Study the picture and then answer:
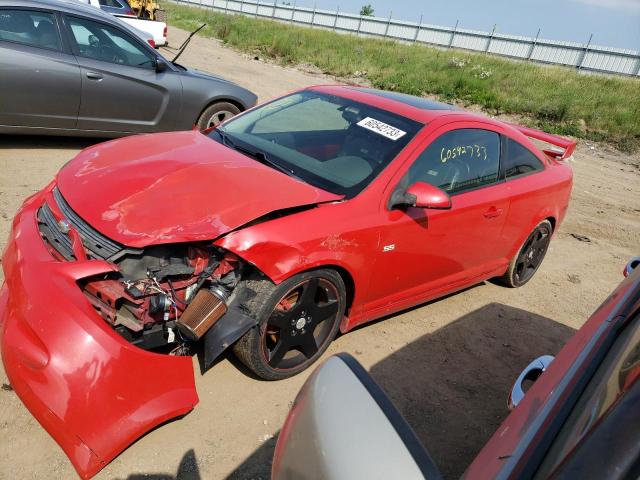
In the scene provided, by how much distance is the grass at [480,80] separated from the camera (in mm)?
14922

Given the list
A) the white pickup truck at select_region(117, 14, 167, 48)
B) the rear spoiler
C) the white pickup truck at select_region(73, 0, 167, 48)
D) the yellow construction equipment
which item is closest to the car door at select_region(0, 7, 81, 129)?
the rear spoiler

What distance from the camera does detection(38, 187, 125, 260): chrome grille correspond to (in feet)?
8.52

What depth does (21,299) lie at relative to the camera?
2479mm

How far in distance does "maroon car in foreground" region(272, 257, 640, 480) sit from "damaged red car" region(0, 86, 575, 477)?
1131 mm

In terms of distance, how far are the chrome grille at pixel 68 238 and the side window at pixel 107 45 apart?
366 cm

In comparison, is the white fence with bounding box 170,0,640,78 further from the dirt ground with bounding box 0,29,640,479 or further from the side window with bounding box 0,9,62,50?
the side window with bounding box 0,9,62,50

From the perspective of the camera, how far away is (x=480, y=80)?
17641mm

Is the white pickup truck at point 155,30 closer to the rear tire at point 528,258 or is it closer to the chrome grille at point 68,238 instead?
the rear tire at point 528,258

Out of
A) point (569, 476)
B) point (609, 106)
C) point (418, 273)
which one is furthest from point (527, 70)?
point (569, 476)

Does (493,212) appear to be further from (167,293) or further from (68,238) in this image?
(68,238)

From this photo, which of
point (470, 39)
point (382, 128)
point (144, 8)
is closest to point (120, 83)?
point (382, 128)

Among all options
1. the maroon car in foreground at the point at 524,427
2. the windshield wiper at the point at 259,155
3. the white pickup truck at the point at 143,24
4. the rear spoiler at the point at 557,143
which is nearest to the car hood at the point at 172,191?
the windshield wiper at the point at 259,155

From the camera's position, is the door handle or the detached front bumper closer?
the detached front bumper

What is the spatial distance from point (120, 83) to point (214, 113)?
1225mm
